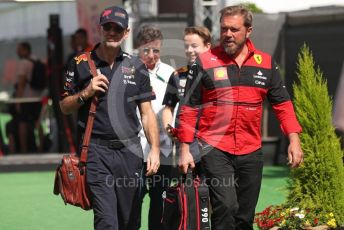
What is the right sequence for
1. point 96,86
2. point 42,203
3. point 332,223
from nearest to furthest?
point 96,86, point 332,223, point 42,203

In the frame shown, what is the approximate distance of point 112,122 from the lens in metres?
6.01

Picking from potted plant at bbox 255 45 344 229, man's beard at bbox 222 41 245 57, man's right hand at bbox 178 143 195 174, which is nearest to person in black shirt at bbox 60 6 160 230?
man's right hand at bbox 178 143 195 174

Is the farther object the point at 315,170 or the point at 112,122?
the point at 315,170

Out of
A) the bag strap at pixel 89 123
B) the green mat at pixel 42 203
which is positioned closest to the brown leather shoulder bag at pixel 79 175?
the bag strap at pixel 89 123

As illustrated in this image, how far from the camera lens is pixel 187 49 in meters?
7.49

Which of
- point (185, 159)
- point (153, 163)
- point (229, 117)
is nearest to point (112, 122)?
point (153, 163)

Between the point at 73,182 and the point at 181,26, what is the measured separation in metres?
7.34

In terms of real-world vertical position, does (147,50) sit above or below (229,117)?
above

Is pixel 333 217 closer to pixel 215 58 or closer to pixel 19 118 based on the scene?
pixel 215 58

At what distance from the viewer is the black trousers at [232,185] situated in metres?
6.08

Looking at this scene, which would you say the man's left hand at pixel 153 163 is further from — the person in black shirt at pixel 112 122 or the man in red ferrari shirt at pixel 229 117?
the man in red ferrari shirt at pixel 229 117

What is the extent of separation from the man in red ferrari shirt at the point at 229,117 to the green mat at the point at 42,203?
1911 mm

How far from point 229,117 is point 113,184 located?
979 millimetres

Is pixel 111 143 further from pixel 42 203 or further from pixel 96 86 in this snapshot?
pixel 42 203
